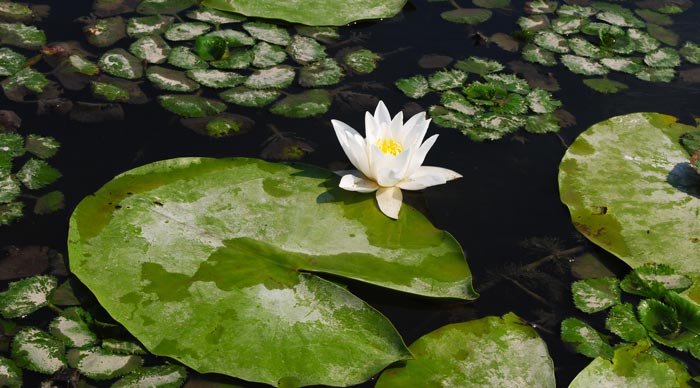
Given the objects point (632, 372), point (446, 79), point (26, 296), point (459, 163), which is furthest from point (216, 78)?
point (632, 372)

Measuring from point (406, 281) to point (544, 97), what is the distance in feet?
6.31

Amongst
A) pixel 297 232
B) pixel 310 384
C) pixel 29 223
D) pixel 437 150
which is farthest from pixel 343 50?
pixel 310 384

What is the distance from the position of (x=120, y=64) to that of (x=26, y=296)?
1802 millimetres

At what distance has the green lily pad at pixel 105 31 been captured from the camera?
179 inches

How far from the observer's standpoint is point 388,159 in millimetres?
3367

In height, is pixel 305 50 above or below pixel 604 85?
above

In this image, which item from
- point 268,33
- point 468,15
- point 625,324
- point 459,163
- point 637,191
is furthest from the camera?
point 468,15

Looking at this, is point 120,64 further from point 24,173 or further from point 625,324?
point 625,324

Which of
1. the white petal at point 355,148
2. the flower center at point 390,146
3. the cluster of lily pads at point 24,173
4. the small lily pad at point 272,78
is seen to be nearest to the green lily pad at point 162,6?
the small lily pad at point 272,78

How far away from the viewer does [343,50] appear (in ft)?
15.4

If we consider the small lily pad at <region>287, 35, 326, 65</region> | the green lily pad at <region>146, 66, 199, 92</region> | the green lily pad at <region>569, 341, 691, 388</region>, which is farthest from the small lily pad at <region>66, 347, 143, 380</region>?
the small lily pad at <region>287, 35, 326, 65</region>

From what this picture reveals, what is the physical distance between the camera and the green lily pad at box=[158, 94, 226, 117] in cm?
404

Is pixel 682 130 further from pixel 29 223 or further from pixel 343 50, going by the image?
pixel 29 223

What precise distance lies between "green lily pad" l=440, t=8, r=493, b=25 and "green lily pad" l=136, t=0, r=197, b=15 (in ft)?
5.87
